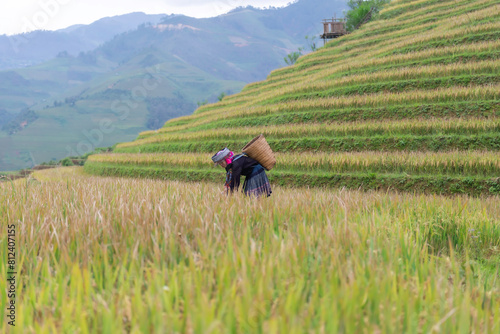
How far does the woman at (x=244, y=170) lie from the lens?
19.2ft

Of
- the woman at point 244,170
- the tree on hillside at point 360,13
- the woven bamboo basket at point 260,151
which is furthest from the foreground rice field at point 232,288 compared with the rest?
the tree on hillside at point 360,13

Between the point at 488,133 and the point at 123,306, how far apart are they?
39.8 ft

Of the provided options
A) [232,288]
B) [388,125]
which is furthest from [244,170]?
[388,125]

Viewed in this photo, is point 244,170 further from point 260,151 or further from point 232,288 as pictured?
point 232,288

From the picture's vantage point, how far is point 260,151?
236 inches

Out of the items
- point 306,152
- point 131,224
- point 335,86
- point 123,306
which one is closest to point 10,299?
point 123,306

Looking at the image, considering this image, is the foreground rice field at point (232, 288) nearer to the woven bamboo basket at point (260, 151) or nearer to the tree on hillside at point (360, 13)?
the woven bamboo basket at point (260, 151)

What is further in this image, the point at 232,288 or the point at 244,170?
the point at 244,170

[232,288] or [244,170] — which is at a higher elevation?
[232,288]

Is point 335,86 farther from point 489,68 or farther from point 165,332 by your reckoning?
point 165,332

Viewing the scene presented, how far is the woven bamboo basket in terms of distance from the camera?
594cm

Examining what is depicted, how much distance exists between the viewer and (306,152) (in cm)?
1318

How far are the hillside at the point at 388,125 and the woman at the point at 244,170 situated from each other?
5.13 metres

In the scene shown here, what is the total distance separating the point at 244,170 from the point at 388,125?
8.53 m
